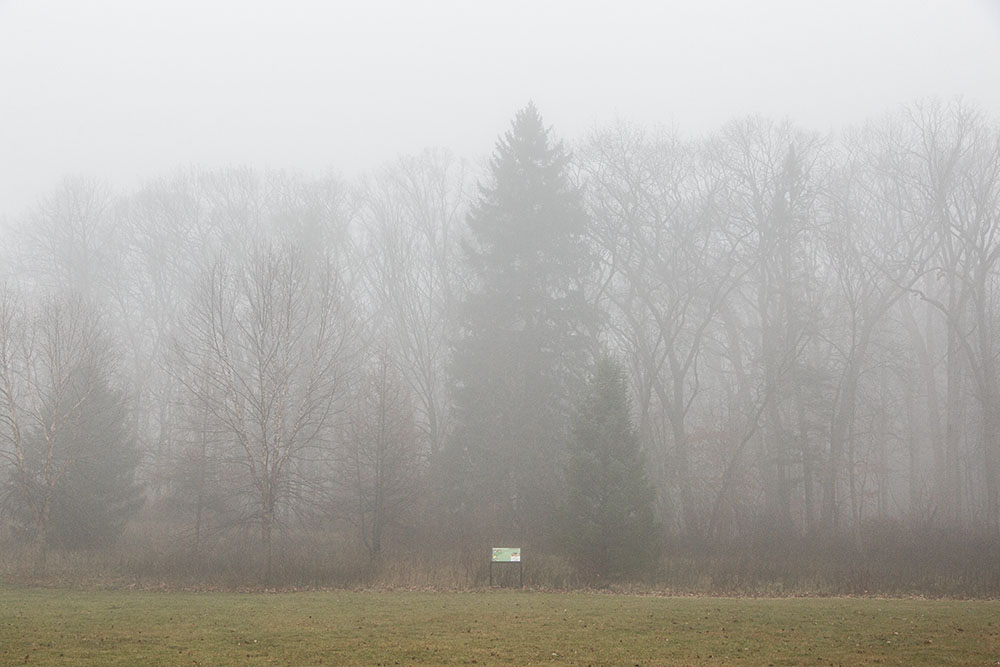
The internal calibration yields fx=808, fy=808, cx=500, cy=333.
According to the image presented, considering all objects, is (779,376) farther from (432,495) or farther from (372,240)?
(372,240)

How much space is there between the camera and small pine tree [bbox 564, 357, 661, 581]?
871 inches

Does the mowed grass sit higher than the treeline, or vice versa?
the treeline

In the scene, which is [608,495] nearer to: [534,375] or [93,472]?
[534,375]

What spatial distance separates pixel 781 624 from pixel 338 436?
2045 centimetres

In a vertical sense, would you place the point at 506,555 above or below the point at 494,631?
above

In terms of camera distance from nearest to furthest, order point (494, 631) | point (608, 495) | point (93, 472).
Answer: point (494, 631), point (608, 495), point (93, 472)

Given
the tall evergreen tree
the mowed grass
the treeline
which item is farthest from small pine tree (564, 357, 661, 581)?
the tall evergreen tree

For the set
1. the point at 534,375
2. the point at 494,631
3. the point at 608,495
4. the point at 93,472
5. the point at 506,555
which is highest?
the point at 534,375

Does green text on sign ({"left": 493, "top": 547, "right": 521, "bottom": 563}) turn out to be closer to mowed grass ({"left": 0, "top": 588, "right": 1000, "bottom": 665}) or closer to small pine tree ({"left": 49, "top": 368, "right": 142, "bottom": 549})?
mowed grass ({"left": 0, "top": 588, "right": 1000, "bottom": 665})

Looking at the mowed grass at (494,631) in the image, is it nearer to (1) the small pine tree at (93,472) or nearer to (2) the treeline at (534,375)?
(2) the treeline at (534,375)

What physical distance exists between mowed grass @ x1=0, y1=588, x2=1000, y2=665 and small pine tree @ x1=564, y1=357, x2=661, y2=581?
13.2 ft

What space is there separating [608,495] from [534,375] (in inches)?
366

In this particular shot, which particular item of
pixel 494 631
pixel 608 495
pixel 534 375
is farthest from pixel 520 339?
pixel 494 631

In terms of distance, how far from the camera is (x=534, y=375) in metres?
31.0
